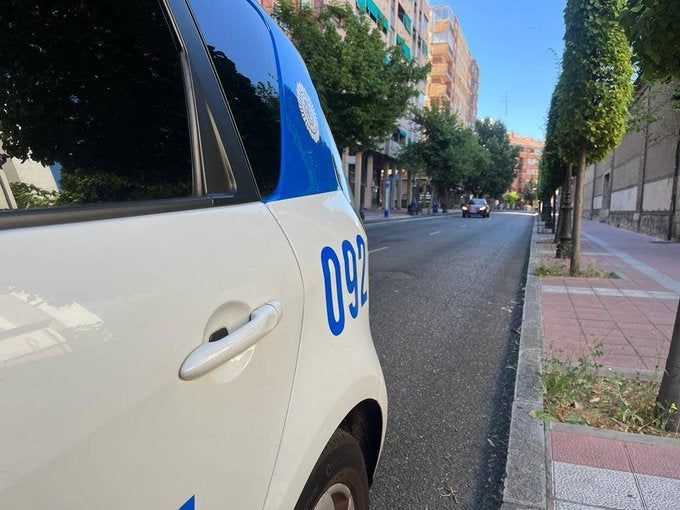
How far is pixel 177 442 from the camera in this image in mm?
881

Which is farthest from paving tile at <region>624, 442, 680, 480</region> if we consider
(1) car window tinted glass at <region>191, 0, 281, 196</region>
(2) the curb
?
(1) car window tinted glass at <region>191, 0, 281, 196</region>

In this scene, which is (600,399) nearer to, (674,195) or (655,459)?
(655,459)

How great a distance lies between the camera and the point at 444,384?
4.10 m

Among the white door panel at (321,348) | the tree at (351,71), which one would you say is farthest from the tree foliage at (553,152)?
the white door panel at (321,348)

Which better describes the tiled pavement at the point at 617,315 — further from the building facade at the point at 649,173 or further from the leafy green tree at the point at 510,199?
the leafy green tree at the point at 510,199

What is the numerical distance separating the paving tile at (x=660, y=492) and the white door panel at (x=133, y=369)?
216 centimetres

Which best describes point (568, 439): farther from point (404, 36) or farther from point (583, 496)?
point (404, 36)

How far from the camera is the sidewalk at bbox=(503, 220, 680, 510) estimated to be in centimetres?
248

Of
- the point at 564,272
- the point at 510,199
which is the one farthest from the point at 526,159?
the point at 564,272

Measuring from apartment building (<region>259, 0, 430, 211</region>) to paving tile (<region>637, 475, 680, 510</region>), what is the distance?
98.0 ft

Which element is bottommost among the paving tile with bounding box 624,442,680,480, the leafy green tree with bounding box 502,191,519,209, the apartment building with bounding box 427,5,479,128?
the leafy green tree with bounding box 502,191,519,209

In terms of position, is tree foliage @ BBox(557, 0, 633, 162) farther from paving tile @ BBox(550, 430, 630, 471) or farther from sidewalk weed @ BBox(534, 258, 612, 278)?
paving tile @ BBox(550, 430, 630, 471)

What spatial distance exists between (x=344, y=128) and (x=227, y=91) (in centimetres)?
1907

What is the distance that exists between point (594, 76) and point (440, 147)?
116 feet
